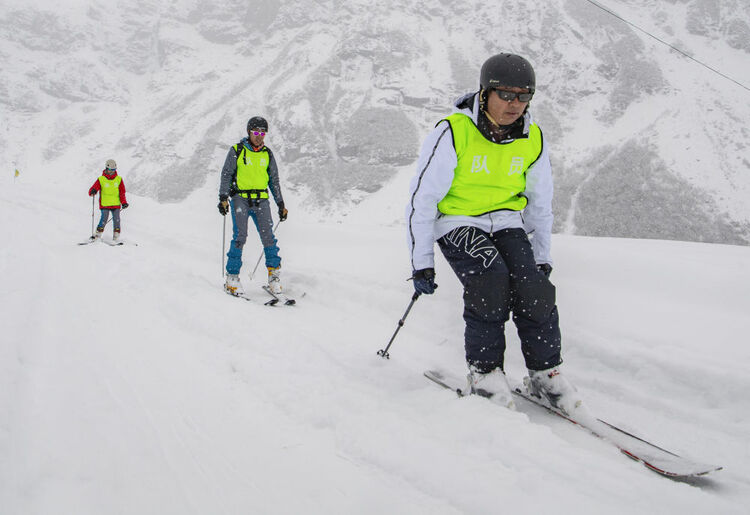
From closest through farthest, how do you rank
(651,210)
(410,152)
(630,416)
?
(630,416) → (651,210) → (410,152)

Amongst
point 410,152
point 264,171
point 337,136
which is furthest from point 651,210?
point 264,171

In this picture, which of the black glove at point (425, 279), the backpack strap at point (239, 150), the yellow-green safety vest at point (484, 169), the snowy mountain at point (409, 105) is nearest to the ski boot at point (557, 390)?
the black glove at point (425, 279)

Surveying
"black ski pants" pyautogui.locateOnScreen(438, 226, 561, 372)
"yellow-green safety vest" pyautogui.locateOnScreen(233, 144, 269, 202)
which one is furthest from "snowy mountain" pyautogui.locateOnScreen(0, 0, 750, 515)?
"yellow-green safety vest" pyautogui.locateOnScreen(233, 144, 269, 202)

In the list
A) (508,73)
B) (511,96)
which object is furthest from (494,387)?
(508,73)

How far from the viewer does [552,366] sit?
2.64 m

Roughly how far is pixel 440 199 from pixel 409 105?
76262 mm

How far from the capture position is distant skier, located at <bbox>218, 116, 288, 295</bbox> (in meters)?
5.96

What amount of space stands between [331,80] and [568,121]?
137 ft

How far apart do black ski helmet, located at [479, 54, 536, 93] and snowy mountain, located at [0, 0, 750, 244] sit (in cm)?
5643

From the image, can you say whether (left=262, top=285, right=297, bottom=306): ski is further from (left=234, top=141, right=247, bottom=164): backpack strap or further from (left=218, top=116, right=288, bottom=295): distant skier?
(left=234, top=141, right=247, bottom=164): backpack strap

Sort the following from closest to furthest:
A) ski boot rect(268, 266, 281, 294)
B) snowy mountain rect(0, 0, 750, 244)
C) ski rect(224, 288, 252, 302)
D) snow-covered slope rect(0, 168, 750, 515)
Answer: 1. snow-covered slope rect(0, 168, 750, 515)
2. ski rect(224, 288, 252, 302)
3. ski boot rect(268, 266, 281, 294)
4. snowy mountain rect(0, 0, 750, 244)

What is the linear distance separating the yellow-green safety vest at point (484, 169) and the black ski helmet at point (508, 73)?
27cm

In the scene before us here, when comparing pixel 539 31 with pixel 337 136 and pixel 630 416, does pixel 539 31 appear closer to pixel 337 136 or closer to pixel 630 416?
pixel 337 136

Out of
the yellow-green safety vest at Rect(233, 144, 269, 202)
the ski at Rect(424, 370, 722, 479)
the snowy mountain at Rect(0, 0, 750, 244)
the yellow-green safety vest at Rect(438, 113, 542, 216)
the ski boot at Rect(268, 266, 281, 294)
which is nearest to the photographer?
the ski at Rect(424, 370, 722, 479)
